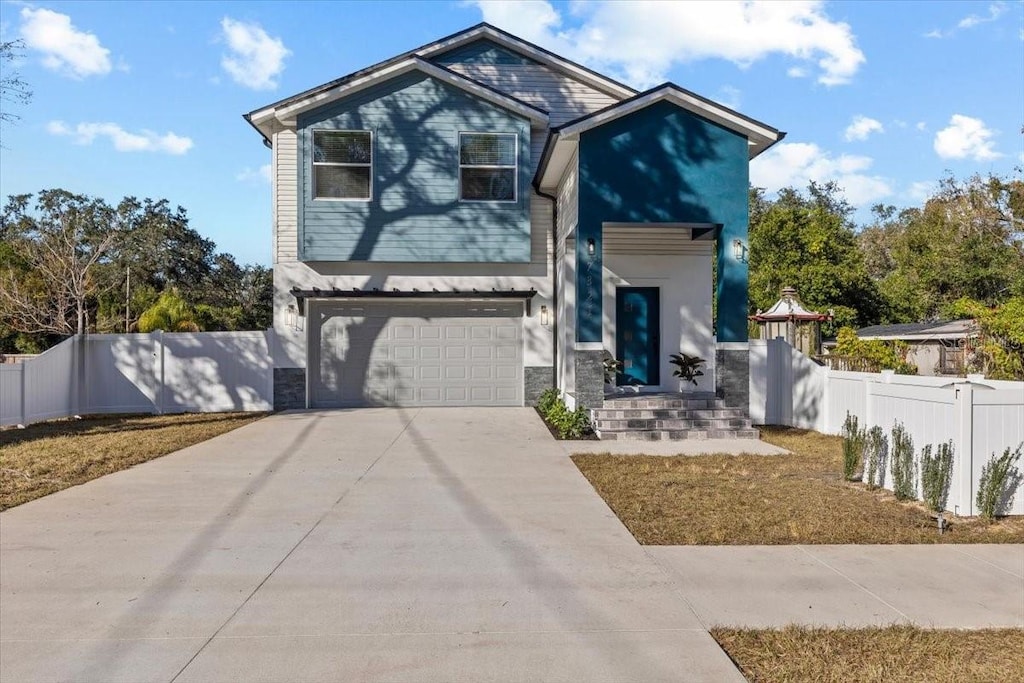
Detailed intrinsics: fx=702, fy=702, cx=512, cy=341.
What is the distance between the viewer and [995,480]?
6.50m

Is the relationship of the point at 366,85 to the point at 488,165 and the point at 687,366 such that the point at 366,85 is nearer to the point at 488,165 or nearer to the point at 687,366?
the point at 488,165

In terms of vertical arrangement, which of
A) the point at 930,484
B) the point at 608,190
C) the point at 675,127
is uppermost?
the point at 675,127

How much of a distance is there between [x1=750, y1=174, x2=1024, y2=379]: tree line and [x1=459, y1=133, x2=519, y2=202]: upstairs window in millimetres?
18661

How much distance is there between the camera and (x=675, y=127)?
1241 centimetres

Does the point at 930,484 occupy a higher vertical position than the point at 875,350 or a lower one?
lower

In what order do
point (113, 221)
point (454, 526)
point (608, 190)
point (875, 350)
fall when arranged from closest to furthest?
point (454, 526) → point (608, 190) → point (875, 350) → point (113, 221)

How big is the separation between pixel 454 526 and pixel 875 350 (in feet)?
39.5

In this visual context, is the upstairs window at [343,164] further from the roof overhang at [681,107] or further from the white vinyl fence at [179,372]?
the roof overhang at [681,107]

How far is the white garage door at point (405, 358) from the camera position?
16094mm

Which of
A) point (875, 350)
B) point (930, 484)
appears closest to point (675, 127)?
point (875, 350)

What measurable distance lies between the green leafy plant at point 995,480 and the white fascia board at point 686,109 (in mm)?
7299

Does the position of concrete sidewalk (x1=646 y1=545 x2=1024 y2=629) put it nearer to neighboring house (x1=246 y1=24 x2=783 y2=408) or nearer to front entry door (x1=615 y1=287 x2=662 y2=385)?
neighboring house (x1=246 y1=24 x2=783 y2=408)

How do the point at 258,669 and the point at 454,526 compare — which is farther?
the point at 454,526

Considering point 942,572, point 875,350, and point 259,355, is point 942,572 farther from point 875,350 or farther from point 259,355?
point 259,355
